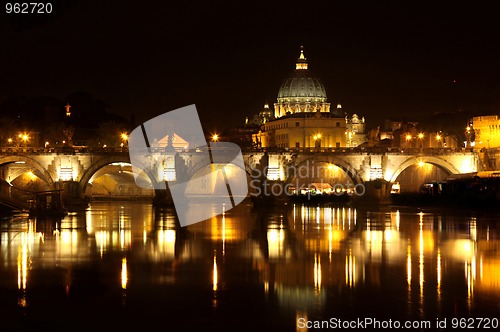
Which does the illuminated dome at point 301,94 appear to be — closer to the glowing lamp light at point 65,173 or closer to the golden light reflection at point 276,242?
the glowing lamp light at point 65,173

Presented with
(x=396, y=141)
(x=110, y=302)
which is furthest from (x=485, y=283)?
(x=396, y=141)

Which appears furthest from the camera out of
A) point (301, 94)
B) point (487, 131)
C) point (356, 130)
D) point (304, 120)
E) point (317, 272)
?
point (356, 130)

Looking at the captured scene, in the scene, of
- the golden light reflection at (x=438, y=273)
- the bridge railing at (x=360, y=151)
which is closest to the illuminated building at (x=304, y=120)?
the bridge railing at (x=360, y=151)

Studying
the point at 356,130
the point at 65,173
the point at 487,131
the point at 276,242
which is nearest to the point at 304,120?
the point at 356,130

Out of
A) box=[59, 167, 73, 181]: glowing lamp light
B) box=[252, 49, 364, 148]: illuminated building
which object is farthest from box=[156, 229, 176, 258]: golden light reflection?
box=[252, 49, 364, 148]: illuminated building

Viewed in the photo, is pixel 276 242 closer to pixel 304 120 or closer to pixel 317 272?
pixel 317 272

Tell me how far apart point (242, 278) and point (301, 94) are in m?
157

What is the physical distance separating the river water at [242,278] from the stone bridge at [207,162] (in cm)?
3758

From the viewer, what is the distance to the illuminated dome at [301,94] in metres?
177

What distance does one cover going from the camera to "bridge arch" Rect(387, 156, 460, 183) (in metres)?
80.6

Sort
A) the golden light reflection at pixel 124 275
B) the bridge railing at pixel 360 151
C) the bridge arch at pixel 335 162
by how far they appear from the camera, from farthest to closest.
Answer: the bridge arch at pixel 335 162
the bridge railing at pixel 360 151
the golden light reflection at pixel 124 275

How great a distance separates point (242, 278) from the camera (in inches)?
918

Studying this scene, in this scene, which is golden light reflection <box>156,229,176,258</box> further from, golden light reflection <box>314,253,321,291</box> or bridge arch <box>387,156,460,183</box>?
bridge arch <box>387,156,460,183</box>

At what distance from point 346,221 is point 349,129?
456ft
